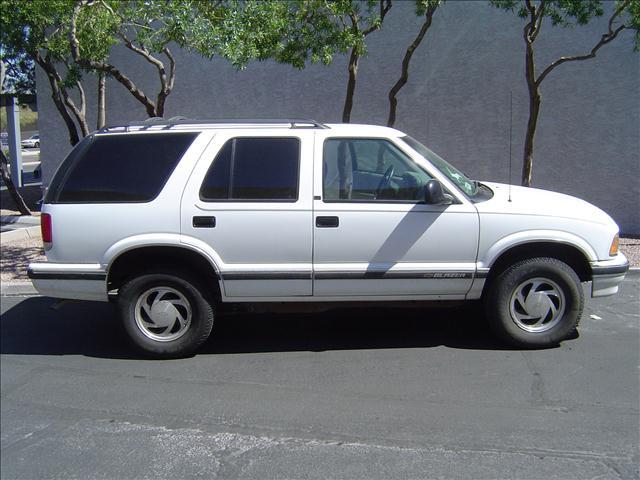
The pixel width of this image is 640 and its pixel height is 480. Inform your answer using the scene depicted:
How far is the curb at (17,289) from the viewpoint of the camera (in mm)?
7949

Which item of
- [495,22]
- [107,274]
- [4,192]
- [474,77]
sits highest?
[495,22]

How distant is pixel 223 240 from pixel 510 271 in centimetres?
240

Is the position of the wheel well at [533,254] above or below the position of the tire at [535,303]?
above

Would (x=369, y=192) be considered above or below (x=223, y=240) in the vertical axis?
above

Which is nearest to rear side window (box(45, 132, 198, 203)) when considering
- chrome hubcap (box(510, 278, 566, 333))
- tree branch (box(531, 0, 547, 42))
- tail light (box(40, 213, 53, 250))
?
tail light (box(40, 213, 53, 250))

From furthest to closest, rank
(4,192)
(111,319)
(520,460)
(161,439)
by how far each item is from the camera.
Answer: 1. (4,192)
2. (111,319)
3. (161,439)
4. (520,460)

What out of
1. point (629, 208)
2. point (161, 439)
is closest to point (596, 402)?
point (161, 439)

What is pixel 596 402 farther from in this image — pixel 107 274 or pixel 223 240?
pixel 107 274

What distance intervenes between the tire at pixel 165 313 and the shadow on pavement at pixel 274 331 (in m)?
0.25

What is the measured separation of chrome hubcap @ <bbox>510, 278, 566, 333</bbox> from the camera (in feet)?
18.9

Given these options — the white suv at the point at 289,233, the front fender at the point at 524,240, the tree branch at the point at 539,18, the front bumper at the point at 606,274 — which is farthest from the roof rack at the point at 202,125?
the tree branch at the point at 539,18

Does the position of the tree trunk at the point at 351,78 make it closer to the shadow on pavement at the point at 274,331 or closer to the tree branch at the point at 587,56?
the tree branch at the point at 587,56

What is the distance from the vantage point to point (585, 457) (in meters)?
4.05

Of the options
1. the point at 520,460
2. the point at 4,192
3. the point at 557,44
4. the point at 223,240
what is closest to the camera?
the point at 520,460
